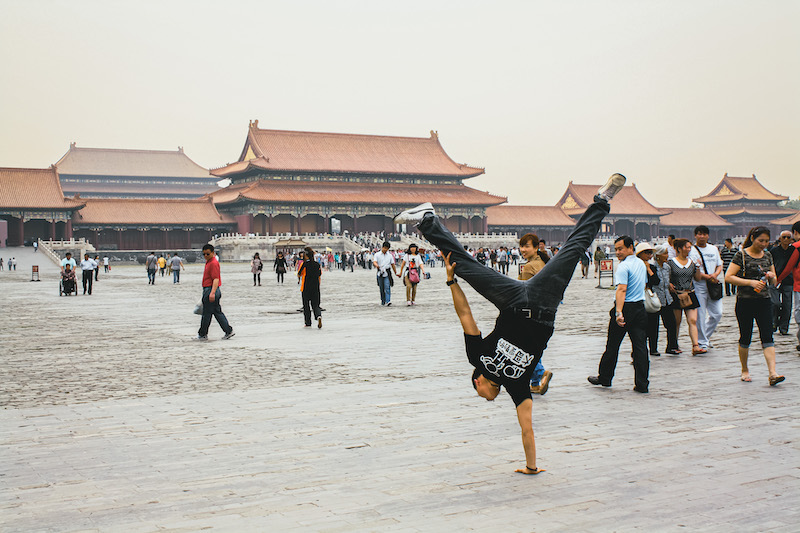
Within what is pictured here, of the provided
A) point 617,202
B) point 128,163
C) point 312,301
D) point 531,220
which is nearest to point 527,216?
point 531,220

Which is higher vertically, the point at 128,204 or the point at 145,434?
the point at 128,204

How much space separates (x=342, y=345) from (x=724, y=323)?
6513 mm

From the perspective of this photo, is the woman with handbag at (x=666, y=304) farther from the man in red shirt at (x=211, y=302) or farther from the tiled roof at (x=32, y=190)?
the tiled roof at (x=32, y=190)

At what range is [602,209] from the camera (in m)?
5.40

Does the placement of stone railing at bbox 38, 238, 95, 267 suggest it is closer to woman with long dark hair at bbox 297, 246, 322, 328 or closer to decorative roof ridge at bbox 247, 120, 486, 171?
decorative roof ridge at bbox 247, 120, 486, 171

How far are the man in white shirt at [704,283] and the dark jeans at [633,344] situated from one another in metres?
2.51

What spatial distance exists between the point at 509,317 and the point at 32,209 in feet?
186

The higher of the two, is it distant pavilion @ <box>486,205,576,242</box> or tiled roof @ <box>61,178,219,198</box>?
tiled roof @ <box>61,178,219,198</box>

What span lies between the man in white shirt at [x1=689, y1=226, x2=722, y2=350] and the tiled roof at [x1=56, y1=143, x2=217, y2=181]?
7806 centimetres

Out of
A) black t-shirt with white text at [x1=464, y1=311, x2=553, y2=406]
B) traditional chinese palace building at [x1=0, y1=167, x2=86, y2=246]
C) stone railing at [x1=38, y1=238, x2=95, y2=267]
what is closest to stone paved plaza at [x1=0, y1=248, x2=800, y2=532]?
black t-shirt with white text at [x1=464, y1=311, x2=553, y2=406]

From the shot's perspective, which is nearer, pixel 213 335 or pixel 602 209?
pixel 602 209

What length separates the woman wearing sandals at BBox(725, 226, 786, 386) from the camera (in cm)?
785

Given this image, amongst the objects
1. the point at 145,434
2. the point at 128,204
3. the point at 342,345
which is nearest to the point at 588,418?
the point at 145,434

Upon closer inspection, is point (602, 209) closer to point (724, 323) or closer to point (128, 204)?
point (724, 323)
